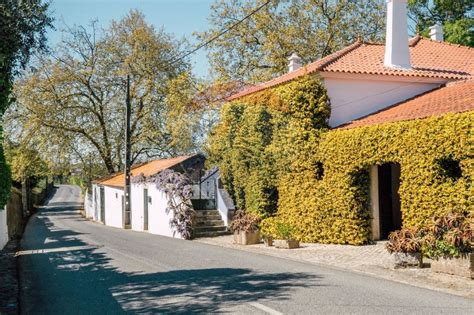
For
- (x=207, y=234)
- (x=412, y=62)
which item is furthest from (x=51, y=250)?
(x=412, y=62)

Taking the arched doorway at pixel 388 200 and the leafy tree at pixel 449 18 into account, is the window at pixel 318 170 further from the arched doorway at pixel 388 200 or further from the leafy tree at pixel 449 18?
the leafy tree at pixel 449 18

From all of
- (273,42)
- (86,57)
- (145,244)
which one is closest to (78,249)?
(145,244)

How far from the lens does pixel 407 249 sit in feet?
37.0

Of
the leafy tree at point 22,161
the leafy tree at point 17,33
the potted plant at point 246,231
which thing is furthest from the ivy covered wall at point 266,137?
the leafy tree at point 22,161

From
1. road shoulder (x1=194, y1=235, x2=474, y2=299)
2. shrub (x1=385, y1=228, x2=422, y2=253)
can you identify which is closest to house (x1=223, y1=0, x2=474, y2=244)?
road shoulder (x1=194, y1=235, x2=474, y2=299)

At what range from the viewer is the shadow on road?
26.7 feet

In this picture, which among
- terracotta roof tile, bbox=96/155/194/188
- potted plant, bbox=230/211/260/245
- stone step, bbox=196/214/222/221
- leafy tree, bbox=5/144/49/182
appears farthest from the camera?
leafy tree, bbox=5/144/49/182

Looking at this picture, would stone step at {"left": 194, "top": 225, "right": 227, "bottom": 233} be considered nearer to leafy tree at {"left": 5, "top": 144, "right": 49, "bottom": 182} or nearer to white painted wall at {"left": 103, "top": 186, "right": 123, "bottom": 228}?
white painted wall at {"left": 103, "top": 186, "right": 123, "bottom": 228}

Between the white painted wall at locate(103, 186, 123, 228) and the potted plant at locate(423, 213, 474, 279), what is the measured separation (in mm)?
25804

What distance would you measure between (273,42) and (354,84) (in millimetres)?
14264

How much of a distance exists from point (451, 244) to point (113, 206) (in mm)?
30242

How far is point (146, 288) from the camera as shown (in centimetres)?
949

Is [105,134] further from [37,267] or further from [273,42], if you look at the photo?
[37,267]

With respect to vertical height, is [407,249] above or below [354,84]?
below
